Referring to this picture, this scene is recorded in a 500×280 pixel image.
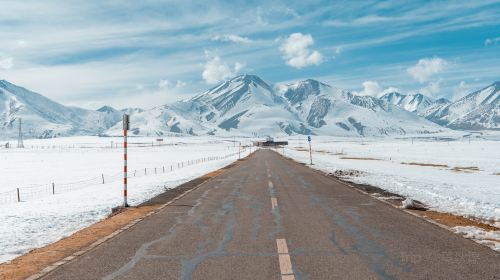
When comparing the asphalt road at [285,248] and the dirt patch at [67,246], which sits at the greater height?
the asphalt road at [285,248]

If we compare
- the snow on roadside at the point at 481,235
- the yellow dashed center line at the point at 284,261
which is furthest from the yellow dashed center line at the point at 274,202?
the snow on roadside at the point at 481,235

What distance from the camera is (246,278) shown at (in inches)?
269

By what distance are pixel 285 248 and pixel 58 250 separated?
4.70 m

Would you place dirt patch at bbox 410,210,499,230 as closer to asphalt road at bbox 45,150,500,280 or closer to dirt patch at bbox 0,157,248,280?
asphalt road at bbox 45,150,500,280

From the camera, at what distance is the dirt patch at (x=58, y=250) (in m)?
7.66

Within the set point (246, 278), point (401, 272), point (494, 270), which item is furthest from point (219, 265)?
point (494, 270)

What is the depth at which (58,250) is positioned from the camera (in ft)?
30.1

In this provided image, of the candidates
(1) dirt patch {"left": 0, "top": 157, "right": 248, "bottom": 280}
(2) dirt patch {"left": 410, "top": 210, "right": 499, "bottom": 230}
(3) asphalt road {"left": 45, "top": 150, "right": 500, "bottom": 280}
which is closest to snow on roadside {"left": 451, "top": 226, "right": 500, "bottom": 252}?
(3) asphalt road {"left": 45, "top": 150, "right": 500, "bottom": 280}

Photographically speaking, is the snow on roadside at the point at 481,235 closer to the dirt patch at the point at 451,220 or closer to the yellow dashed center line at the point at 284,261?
the dirt patch at the point at 451,220

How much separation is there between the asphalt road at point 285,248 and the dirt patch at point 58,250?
0.53 metres

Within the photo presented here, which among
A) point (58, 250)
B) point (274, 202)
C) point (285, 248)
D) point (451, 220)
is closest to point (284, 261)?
point (285, 248)

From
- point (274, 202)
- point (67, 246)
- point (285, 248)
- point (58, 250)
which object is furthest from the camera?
point (274, 202)

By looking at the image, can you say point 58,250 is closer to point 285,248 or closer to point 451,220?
point 285,248

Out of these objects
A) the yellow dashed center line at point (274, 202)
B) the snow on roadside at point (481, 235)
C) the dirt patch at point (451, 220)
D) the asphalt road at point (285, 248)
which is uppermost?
the asphalt road at point (285, 248)
